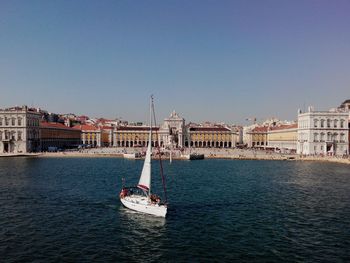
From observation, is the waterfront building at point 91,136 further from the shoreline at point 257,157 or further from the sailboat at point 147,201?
the sailboat at point 147,201

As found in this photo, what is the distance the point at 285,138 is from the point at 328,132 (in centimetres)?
2991

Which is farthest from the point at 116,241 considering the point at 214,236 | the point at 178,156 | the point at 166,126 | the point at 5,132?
the point at 166,126

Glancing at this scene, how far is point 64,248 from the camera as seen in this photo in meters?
20.8

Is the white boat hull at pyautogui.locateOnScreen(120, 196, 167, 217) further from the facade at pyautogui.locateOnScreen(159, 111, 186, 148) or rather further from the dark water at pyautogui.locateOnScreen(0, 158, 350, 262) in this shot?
the facade at pyautogui.locateOnScreen(159, 111, 186, 148)

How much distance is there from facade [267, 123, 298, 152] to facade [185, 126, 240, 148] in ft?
73.8

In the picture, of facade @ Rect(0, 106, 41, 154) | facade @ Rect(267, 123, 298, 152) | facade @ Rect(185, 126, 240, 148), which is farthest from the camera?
facade @ Rect(185, 126, 240, 148)

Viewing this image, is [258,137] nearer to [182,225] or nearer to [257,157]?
[257,157]

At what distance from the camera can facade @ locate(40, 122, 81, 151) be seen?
364ft

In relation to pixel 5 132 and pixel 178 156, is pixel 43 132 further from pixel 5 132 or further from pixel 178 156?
pixel 178 156

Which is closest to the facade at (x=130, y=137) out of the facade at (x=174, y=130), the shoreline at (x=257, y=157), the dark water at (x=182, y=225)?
the facade at (x=174, y=130)

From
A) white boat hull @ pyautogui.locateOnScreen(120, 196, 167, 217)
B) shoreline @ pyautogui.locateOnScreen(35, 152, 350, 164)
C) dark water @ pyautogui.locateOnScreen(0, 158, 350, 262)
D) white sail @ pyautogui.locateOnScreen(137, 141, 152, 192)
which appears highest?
white sail @ pyautogui.locateOnScreen(137, 141, 152, 192)

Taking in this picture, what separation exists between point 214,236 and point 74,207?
12.8 metres

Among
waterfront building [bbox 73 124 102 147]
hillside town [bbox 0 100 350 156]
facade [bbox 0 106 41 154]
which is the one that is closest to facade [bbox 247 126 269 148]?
hillside town [bbox 0 100 350 156]

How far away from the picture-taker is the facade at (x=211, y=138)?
164 meters
